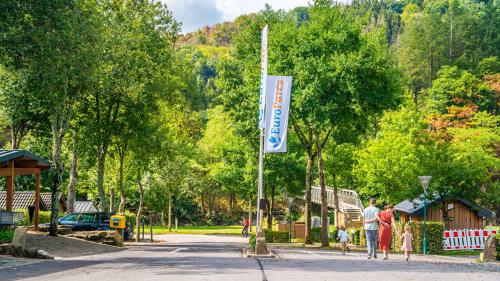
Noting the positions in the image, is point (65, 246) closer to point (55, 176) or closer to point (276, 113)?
point (55, 176)

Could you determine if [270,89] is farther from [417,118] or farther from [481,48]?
[481,48]

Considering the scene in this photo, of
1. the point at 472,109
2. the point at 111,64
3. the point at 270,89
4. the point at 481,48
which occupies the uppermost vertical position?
the point at 481,48

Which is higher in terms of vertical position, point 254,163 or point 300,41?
point 300,41

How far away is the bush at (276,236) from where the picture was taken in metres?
45.4

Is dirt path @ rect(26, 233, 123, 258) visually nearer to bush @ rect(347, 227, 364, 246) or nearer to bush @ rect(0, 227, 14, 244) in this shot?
bush @ rect(0, 227, 14, 244)

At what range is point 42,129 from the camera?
42.4 meters

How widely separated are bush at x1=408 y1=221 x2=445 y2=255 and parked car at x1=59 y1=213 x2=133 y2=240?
51.7 feet

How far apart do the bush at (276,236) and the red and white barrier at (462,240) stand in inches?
502

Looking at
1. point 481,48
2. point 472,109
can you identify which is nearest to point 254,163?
point 472,109

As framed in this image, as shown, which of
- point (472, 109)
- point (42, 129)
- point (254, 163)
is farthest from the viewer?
point (472, 109)

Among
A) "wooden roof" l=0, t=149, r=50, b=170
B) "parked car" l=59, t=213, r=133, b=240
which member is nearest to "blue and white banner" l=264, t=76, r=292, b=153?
"wooden roof" l=0, t=149, r=50, b=170

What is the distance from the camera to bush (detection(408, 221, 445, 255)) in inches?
1307

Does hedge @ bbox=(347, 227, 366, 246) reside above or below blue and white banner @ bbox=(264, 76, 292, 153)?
below

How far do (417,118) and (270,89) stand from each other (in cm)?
3445
